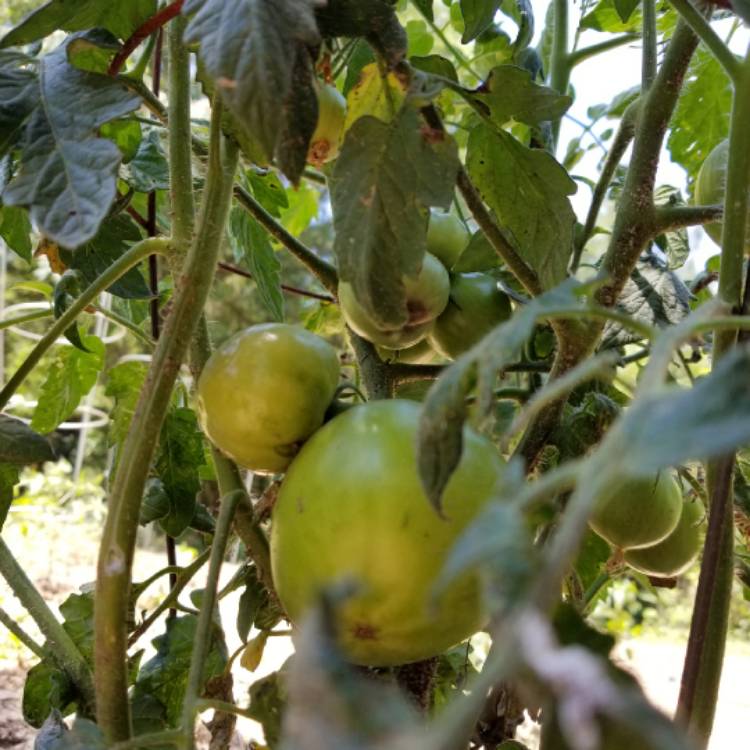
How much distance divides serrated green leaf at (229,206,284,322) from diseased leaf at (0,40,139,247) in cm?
33

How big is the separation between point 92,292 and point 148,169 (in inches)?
11.4

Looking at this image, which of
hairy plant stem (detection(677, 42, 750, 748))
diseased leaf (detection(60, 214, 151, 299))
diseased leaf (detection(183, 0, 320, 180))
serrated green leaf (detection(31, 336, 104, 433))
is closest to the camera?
diseased leaf (detection(183, 0, 320, 180))

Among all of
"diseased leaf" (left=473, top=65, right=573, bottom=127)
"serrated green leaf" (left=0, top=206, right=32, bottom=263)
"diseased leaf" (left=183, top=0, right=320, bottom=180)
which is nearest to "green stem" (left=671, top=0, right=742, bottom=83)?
"diseased leaf" (left=473, top=65, right=573, bottom=127)

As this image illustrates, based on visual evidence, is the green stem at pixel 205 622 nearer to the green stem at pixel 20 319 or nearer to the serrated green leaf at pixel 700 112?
the green stem at pixel 20 319

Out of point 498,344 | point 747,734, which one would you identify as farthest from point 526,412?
point 747,734

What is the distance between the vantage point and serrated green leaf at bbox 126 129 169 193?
75 centimetres

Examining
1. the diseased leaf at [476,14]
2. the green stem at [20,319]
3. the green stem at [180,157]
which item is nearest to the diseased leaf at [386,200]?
the green stem at [180,157]

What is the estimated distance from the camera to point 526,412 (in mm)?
263

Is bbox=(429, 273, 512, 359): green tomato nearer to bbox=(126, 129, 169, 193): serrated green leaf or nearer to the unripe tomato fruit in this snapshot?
the unripe tomato fruit

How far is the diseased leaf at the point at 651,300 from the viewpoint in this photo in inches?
24.7

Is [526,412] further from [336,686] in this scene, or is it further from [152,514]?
[152,514]

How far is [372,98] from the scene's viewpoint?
1.84ft

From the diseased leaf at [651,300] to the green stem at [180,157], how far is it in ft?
1.00

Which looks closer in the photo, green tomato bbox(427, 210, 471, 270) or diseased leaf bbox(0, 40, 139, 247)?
diseased leaf bbox(0, 40, 139, 247)
